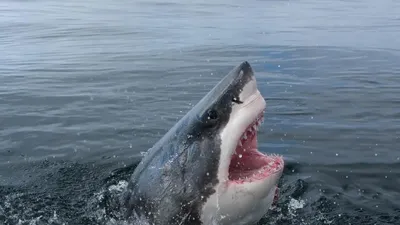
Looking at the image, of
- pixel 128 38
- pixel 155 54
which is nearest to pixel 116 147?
pixel 155 54

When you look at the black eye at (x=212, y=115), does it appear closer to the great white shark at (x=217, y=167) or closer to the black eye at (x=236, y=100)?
the great white shark at (x=217, y=167)

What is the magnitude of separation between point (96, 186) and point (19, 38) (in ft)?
40.9

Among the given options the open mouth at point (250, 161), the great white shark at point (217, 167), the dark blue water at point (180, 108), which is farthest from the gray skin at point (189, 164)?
the dark blue water at point (180, 108)

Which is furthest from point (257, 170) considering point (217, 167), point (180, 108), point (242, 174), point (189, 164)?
point (180, 108)

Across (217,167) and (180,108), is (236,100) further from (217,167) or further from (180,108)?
(180,108)

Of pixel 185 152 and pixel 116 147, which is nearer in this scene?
pixel 185 152

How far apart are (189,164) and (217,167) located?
0.26m

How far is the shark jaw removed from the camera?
3.67 metres

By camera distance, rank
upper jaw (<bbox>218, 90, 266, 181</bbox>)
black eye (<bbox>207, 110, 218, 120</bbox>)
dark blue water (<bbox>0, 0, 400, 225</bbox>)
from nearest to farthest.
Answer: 1. upper jaw (<bbox>218, 90, 266, 181</bbox>)
2. black eye (<bbox>207, 110, 218, 120</bbox>)
3. dark blue water (<bbox>0, 0, 400, 225</bbox>)

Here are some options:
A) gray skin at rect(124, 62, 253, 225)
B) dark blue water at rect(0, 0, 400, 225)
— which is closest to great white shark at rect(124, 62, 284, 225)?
gray skin at rect(124, 62, 253, 225)

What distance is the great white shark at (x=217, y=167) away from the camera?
3.70 meters

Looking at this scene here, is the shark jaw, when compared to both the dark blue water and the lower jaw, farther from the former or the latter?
the dark blue water

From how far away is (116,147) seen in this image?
7121mm

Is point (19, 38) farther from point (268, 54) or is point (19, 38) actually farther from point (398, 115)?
point (398, 115)
